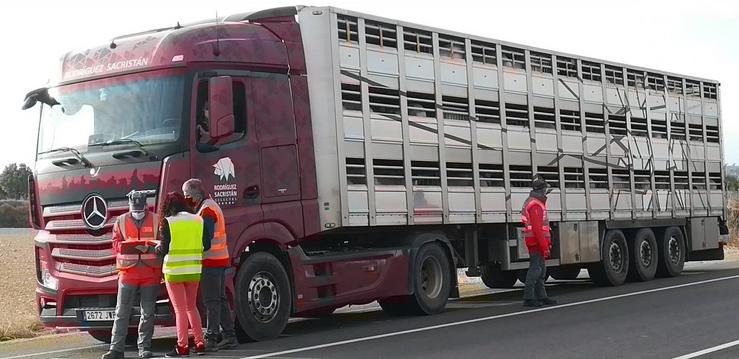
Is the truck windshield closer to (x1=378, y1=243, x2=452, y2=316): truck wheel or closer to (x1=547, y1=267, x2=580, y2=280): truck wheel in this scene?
(x1=378, y1=243, x2=452, y2=316): truck wheel

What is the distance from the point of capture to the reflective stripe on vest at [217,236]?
10414mm

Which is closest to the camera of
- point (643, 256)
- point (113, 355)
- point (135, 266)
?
point (113, 355)

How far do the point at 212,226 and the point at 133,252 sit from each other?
0.80 m

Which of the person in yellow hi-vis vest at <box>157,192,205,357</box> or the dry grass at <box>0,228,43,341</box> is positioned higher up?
the person in yellow hi-vis vest at <box>157,192,205,357</box>

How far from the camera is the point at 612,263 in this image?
1798cm

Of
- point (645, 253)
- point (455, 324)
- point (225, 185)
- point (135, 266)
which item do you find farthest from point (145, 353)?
point (645, 253)

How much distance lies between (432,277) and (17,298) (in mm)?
10019

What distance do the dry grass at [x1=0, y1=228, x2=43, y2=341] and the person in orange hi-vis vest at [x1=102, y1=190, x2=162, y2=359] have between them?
3.35 m

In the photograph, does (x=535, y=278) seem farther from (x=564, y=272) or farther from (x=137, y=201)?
(x=137, y=201)

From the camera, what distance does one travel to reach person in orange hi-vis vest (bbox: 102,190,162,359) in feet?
33.3

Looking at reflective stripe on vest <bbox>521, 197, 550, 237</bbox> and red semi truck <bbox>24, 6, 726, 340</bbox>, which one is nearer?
red semi truck <bbox>24, 6, 726, 340</bbox>

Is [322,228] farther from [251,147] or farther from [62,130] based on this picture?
[62,130]

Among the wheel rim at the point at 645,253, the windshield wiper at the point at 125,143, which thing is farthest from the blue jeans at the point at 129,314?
the wheel rim at the point at 645,253

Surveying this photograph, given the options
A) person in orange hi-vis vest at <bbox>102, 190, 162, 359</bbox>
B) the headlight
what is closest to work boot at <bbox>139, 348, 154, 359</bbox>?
person in orange hi-vis vest at <bbox>102, 190, 162, 359</bbox>
